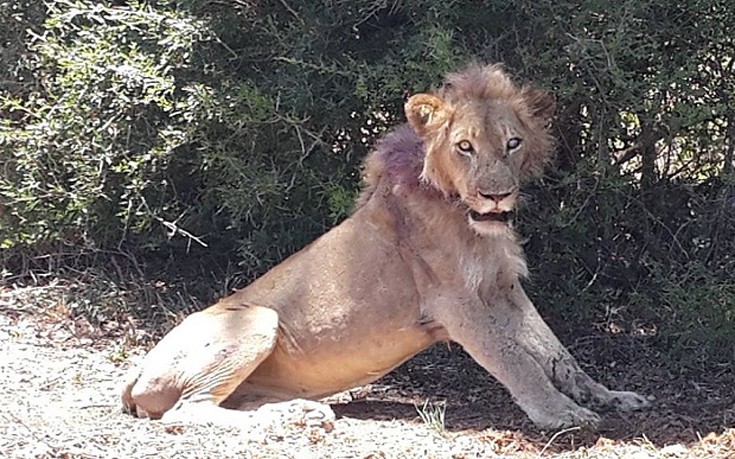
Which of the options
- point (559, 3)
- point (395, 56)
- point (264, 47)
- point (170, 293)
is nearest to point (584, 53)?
point (559, 3)

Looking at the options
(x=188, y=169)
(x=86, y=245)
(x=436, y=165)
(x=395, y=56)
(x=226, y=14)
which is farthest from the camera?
(x=86, y=245)

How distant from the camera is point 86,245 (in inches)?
303

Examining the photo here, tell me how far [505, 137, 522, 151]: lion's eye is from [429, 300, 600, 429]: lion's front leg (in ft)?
2.32

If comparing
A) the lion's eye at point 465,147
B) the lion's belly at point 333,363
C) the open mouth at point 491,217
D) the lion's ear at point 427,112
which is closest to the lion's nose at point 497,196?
the open mouth at point 491,217

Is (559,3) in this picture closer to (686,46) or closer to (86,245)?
(686,46)

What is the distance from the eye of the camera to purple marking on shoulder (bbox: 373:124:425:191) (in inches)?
210

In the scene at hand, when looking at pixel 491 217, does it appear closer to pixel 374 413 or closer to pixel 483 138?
pixel 483 138

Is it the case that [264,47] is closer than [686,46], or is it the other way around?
[686,46]

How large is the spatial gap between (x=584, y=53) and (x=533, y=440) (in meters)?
1.95

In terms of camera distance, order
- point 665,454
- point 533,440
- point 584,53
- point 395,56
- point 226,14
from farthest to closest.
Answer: point 226,14 < point 395,56 < point 584,53 < point 533,440 < point 665,454

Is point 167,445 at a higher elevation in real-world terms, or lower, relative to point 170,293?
higher

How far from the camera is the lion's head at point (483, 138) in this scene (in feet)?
16.0

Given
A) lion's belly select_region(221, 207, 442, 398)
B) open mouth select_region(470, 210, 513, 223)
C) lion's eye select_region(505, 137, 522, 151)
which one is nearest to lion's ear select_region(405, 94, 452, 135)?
lion's eye select_region(505, 137, 522, 151)

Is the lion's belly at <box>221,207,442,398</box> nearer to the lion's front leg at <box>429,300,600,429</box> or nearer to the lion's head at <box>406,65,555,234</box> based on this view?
the lion's front leg at <box>429,300,600,429</box>
